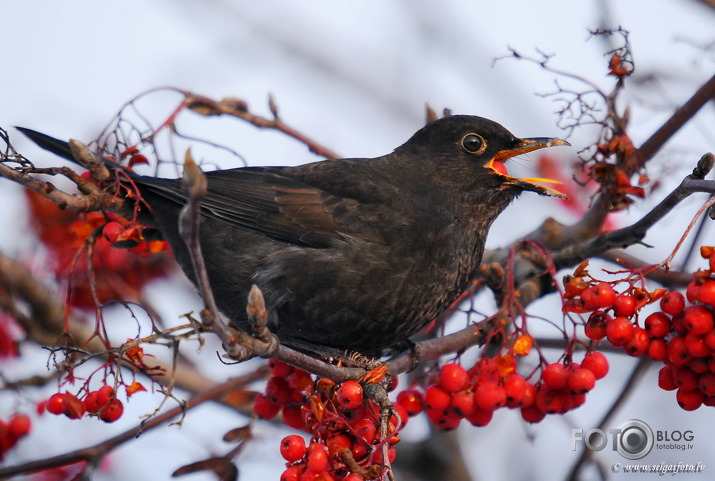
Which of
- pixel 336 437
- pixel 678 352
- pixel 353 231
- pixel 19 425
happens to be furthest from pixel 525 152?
pixel 19 425

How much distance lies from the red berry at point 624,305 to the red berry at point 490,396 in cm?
55

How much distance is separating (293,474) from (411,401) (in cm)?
84

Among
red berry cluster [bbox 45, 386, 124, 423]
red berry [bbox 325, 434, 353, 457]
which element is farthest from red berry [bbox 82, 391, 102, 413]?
red berry [bbox 325, 434, 353, 457]

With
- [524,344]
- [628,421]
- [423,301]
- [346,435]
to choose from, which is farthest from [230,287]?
[628,421]

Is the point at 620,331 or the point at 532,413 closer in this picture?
the point at 620,331

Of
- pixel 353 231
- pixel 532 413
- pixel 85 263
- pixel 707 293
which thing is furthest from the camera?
pixel 85 263

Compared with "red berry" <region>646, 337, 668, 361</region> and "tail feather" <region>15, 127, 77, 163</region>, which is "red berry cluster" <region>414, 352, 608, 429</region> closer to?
"red berry" <region>646, 337, 668, 361</region>

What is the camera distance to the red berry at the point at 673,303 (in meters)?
2.46

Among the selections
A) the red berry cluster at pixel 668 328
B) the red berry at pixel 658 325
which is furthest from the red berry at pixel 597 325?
the red berry at pixel 658 325

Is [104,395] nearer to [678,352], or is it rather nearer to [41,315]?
[41,315]

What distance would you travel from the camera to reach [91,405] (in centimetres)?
288

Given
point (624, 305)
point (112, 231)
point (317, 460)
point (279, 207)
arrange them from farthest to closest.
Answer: point (279, 207), point (112, 231), point (624, 305), point (317, 460)

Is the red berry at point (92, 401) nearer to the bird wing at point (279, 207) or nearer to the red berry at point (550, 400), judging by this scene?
the bird wing at point (279, 207)

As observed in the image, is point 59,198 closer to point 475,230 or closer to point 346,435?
point 346,435
